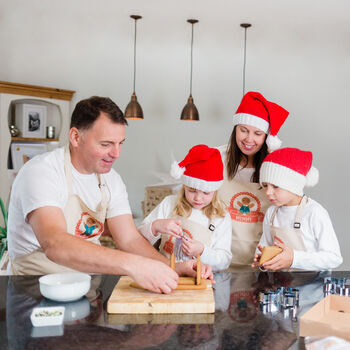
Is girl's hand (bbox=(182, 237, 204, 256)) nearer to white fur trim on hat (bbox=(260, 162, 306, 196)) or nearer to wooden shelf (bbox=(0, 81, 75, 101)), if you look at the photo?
white fur trim on hat (bbox=(260, 162, 306, 196))

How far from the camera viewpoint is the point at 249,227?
8.05ft

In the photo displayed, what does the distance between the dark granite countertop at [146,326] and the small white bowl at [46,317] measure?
18mm

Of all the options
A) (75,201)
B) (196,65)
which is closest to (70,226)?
(75,201)

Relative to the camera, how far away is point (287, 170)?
2.26 m

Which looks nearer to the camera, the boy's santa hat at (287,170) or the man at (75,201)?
the man at (75,201)

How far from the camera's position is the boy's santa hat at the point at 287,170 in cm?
224

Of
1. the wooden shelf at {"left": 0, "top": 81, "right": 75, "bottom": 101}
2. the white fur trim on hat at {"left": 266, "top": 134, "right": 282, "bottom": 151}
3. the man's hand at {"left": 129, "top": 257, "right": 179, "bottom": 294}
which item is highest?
the wooden shelf at {"left": 0, "top": 81, "right": 75, "bottom": 101}

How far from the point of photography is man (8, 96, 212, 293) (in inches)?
65.4

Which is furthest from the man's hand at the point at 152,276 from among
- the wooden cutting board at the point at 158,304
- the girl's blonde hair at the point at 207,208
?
the girl's blonde hair at the point at 207,208

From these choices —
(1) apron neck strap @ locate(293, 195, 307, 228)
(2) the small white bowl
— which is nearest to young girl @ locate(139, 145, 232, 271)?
(1) apron neck strap @ locate(293, 195, 307, 228)

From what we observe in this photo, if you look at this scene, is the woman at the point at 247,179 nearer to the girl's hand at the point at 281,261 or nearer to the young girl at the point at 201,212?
the young girl at the point at 201,212

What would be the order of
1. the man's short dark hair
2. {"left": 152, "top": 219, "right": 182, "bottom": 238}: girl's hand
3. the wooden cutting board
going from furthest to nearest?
{"left": 152, "top": 219, "right": 182, "bottom": 238}: girl's hand, the man's short dark hair, the wooden cutting board

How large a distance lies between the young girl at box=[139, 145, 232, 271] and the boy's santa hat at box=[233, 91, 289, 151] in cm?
26

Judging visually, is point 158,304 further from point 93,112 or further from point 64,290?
point 93,112
